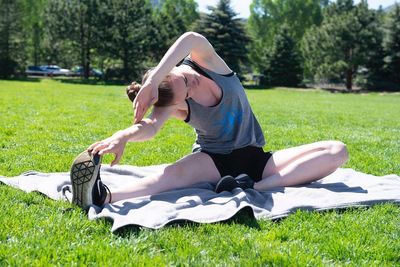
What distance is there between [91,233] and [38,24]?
5717 centimetres

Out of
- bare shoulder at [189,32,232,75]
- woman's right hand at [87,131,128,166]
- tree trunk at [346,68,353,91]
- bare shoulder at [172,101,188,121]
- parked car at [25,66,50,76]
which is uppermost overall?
bare shoulder at [189,32,232,75]

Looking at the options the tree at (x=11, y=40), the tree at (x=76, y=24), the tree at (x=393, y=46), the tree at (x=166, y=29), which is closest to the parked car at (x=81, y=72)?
the tree at (x=76, y=24)

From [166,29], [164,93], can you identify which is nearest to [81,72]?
[166,29]

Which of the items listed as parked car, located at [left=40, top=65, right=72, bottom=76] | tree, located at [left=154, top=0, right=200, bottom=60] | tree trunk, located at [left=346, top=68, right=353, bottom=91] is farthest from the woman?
parked car, located at [left=40, top=65, right=72, bottom=76]

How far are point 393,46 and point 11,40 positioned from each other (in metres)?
31.8

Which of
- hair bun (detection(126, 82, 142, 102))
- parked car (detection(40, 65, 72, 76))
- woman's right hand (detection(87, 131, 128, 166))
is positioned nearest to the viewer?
woman's right hand (detection(87, 131, 128, 166))

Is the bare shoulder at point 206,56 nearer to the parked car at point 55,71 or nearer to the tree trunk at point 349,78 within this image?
the tree trunk at point 349,78

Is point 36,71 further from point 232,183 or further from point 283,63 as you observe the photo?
A: point 232,183

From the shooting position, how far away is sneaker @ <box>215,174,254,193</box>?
13.7 feet

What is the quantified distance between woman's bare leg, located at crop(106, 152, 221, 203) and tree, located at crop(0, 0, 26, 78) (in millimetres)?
37459

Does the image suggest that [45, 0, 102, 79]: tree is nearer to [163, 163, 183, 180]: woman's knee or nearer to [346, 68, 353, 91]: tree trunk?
[346, 68, 353, 91]: tree trunk

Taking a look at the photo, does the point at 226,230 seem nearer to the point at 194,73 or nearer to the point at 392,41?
the point at 194,73

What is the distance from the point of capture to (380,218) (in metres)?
3.69

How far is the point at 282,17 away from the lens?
6341 cm
